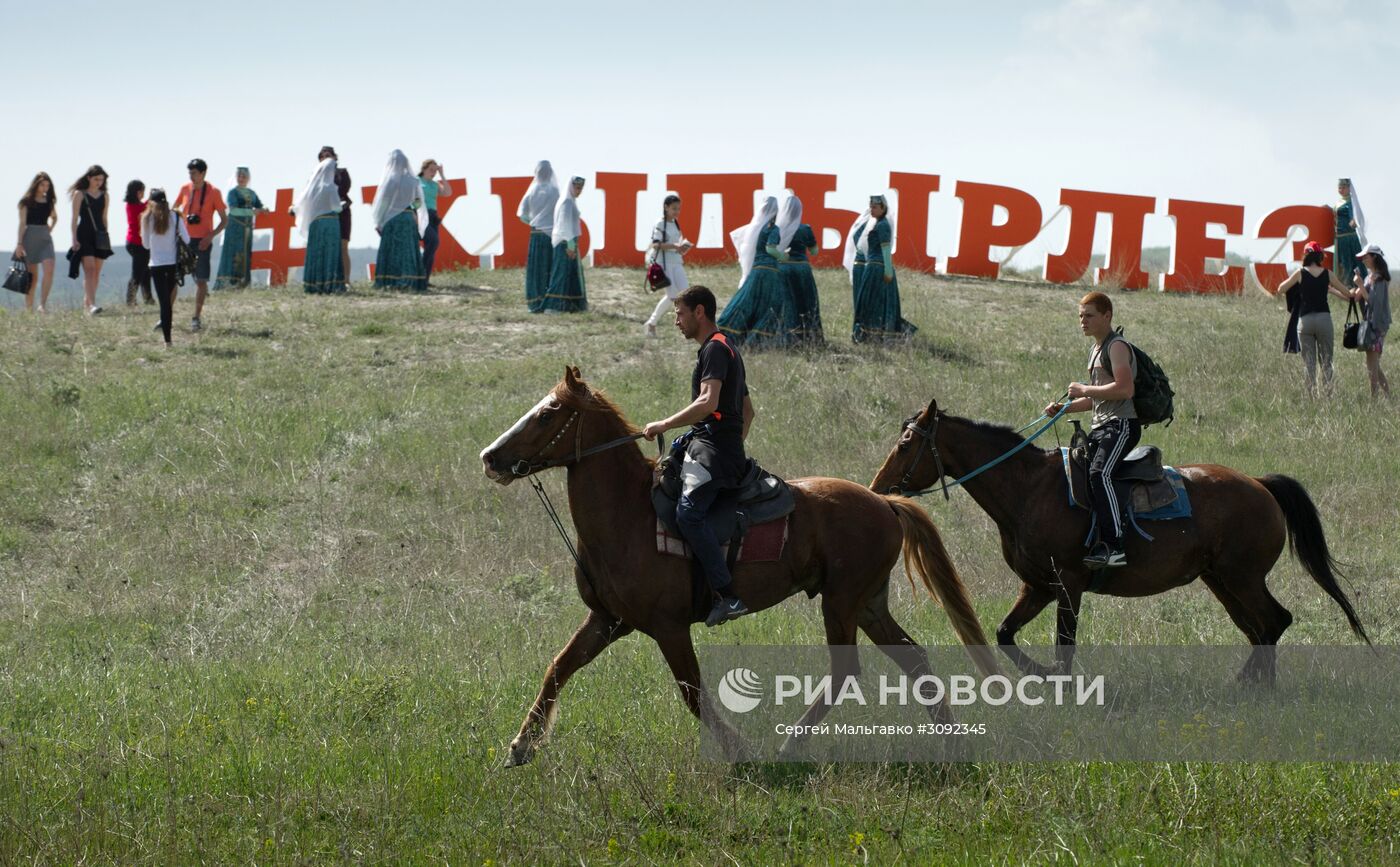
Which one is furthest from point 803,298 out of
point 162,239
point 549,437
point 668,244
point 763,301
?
point 549,437

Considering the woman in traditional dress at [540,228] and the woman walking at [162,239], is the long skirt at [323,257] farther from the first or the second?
the woman walking at [162,239]

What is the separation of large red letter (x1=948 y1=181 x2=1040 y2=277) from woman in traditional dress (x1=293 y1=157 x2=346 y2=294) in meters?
12.8

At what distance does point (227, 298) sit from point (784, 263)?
31.3ft

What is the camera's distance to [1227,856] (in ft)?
19.7

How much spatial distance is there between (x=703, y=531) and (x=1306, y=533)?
160 inches

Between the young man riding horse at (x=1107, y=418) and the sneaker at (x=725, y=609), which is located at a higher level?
the young man riding horse at (x=1107, y=418)

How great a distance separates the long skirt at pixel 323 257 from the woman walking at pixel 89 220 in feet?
10.8

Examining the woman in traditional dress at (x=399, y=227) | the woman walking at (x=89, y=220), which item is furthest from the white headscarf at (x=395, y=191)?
the woman walking at (x=89, y=220)

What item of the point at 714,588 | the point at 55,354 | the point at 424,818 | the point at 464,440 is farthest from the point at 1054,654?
the point at 55,354

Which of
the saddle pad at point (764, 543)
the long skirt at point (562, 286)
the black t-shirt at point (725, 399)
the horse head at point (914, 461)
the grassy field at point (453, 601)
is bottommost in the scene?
the grassy field at point (453, 601)

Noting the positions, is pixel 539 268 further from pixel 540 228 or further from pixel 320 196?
pixel 320 196

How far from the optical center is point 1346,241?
27172mm

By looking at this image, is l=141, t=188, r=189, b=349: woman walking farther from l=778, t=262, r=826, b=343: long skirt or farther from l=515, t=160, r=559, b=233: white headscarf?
l=778, t=262, r=826, b=343: long skirt

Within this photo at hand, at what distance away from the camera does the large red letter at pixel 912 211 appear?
29.9 meters
